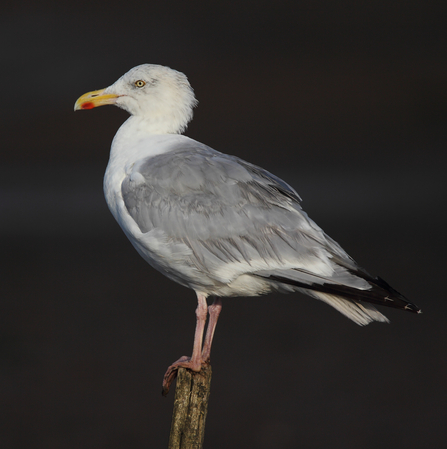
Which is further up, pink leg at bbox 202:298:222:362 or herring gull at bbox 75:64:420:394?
herring gull at bbox 75:64:420:394

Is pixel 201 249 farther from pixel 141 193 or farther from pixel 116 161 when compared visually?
pixel 116 161

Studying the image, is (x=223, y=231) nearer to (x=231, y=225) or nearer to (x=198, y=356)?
(x=231, y=225)

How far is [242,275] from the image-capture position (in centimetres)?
328

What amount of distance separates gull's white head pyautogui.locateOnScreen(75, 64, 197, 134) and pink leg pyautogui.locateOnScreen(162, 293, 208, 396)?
1080mm

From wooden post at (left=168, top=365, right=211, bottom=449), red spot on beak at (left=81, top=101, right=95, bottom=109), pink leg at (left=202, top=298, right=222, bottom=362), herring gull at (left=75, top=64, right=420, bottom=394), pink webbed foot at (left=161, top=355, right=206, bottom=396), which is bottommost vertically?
wooden post at (left=168, top=365, right=211, bottom=449)

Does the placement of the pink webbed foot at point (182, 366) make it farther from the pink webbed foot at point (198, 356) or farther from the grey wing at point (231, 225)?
the grey wing at point (231, 225)

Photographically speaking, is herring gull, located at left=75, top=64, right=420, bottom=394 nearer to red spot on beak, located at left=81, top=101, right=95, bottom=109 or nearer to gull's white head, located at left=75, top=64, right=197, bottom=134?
gull's white head, located at left=75, top=64, right=197, bottom=134

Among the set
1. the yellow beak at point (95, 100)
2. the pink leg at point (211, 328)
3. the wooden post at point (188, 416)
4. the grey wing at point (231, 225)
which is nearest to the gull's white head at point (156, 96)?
the yellow beak at point (95, 100)

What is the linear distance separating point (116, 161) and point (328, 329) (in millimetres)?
5186

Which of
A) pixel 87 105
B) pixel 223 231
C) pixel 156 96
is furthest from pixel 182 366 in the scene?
pixel 87 105

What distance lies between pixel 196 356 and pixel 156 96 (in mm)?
1523

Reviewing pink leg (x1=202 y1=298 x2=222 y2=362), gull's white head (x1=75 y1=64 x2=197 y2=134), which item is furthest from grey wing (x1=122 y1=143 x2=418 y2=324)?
gull's white head (x1=75 y1=64 x2=197 y2=134)

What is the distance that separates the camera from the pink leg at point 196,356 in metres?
3.37

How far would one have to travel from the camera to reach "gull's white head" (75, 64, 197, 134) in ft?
12.5
